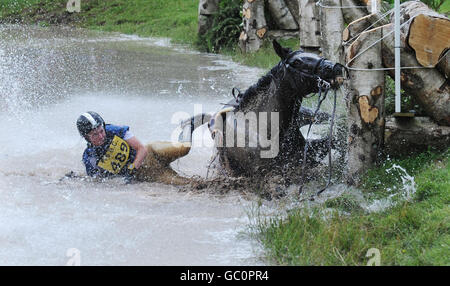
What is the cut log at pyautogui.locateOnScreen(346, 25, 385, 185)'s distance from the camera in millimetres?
6863

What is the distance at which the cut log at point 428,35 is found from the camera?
A: 6.72 m

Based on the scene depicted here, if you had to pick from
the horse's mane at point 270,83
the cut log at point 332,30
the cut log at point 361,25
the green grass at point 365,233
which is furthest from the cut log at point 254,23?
→ the green grass at point 365,233

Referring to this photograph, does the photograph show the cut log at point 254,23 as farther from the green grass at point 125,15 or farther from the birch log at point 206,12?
the green grass at point 125,15

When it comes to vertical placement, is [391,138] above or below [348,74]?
below

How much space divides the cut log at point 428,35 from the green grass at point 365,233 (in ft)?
4.16

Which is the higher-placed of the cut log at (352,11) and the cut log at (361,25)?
the cut log at (352,11)

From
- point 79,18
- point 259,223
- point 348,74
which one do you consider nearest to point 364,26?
point 348,74

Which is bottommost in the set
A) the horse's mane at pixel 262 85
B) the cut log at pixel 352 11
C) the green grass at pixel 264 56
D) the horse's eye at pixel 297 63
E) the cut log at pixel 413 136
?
the cut log at pixel 413 136

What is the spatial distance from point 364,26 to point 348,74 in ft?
2.45

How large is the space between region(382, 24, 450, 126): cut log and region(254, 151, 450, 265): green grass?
88 cm

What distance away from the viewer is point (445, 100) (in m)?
6.90

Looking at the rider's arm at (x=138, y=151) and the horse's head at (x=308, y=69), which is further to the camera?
the rider's arm at (x=138, y=151)

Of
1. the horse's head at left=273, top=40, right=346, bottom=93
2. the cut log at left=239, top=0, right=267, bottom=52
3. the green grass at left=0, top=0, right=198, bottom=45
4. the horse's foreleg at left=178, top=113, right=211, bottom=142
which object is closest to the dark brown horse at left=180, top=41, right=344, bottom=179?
the horse's head at left=273, top=40, right=346, bottom=93
